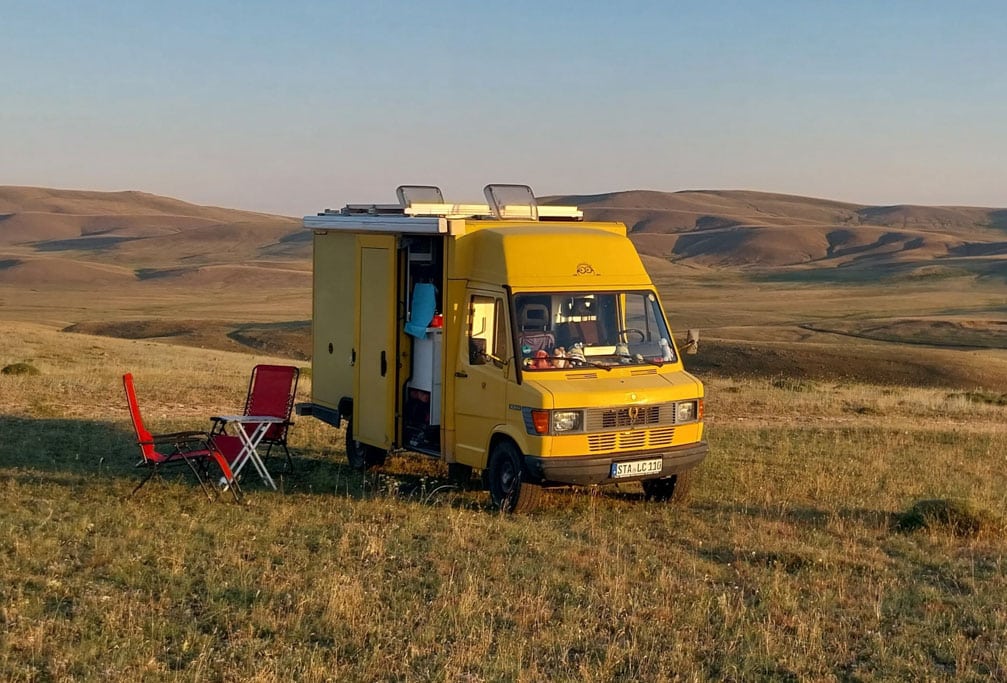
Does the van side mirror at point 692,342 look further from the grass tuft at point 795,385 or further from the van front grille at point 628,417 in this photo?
the grass tuft at point 795,385

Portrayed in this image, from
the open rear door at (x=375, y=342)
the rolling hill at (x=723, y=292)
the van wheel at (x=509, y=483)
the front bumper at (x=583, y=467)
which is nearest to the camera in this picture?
the front bumper at (x=583, y=467)

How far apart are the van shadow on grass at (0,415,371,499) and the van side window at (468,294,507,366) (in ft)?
6.15

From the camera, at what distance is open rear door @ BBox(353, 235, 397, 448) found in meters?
12.0

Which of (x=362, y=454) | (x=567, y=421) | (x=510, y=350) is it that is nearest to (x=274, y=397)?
(x=362, y=454)

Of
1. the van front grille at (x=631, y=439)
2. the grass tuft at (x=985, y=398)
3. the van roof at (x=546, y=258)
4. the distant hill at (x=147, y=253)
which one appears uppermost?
the van roof at (x=546, y=258)

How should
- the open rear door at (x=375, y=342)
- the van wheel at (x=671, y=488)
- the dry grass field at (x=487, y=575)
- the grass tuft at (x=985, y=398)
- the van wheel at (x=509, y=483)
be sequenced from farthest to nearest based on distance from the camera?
the grass tuft at (x=985, y=398) < the open rear door at (x=375, y=342) < the van wheel at (x=671, y=488) < the van wheel at (x=509, y=483) < the dry grass field at (x=487, y=575)

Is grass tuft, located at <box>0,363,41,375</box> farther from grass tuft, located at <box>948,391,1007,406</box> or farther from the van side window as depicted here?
grass tuft, located at <box>948,391,1007,406</box>

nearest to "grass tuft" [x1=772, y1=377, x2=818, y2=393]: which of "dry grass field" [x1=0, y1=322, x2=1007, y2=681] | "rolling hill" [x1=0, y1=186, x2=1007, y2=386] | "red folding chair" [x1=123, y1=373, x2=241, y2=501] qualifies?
"rolling hill" [x1=0, y1=186, x2=1007, y2=386]

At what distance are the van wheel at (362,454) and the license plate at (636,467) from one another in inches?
143

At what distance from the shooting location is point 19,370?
21.7 m

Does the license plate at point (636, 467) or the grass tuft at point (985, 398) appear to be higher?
the license plate at point (636, 467)

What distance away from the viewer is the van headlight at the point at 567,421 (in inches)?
397

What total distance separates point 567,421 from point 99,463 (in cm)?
573

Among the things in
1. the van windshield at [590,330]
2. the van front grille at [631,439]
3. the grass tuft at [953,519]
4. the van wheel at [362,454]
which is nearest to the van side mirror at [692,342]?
the van windshield at [590,330]
